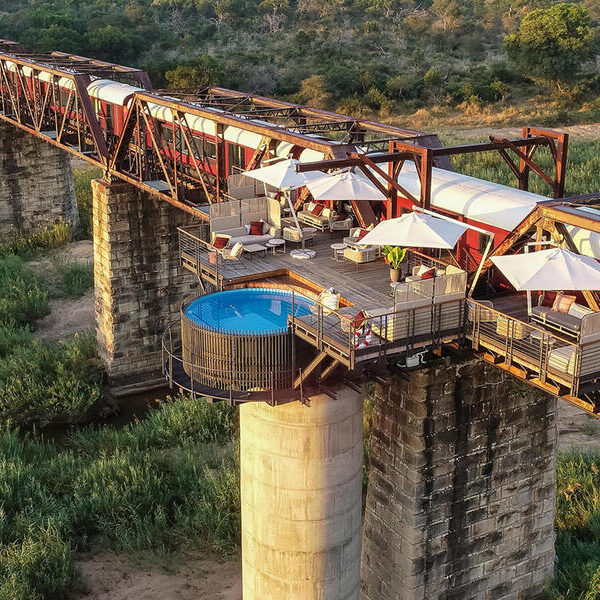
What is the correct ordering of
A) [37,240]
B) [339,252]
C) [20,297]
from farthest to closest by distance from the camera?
[37,240], [20,297], [339,252]

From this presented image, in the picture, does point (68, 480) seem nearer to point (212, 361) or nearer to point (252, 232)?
point (252, 232)

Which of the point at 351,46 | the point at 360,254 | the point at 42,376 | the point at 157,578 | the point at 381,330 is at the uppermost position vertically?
the point at 360,254

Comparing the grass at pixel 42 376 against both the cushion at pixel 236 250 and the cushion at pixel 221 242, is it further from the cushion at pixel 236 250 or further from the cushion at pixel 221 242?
the cushion at pixel 236 250

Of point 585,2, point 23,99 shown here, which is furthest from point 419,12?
point 23,99

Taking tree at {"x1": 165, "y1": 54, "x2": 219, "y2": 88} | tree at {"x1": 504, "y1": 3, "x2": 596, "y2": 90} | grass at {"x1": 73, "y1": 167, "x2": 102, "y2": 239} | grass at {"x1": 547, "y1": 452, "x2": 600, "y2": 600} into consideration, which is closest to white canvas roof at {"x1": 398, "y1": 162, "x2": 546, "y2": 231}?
grass at {"x1": 547, "y1": 452, "x2": 600, "y2": 600}

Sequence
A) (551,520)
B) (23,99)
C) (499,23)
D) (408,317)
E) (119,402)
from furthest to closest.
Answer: (499,23) < (23,99) < (119,402) < (551,520) < (408,317)

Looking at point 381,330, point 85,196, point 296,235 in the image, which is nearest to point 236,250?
point 296,235

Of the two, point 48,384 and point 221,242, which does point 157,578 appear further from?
point 48,384
